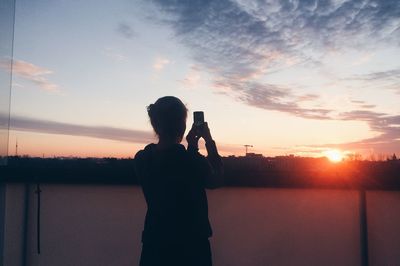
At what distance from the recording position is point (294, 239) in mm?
2502

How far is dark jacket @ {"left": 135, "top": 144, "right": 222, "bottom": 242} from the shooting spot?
1.70 m

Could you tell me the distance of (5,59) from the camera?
277 centimetres

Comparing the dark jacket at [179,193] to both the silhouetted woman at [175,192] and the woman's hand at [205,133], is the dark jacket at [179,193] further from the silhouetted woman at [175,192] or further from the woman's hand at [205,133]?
the woman's hand at [205,133]

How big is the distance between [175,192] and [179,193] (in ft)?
0.07

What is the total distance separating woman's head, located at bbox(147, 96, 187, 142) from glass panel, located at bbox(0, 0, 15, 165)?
66.4 inches

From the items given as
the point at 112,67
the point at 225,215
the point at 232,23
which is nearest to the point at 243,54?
the point at 232,23

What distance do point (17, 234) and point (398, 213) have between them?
9.60ft

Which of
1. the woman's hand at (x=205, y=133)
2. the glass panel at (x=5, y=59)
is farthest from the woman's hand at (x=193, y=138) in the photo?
the glass panel at (x=5, y=59)

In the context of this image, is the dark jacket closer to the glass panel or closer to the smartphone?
the smartphone

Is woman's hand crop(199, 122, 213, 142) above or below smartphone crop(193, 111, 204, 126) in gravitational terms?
below

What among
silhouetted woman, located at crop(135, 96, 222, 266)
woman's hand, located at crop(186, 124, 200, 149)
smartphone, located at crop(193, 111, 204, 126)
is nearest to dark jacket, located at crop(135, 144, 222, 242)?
silhouetted woman, located at crop(135, 96, 222, 266)

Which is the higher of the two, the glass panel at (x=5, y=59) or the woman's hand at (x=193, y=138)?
the glass panel at (x=5, y=59)

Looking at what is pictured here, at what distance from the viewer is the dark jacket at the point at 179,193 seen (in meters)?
1.70

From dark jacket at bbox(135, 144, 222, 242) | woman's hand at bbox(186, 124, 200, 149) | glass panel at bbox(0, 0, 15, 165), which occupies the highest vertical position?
glass panel at bbox(0, 0, 15, 165)
